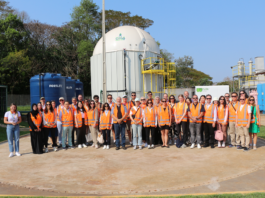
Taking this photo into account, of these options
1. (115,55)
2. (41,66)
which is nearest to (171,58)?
(41,66)

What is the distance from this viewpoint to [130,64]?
14.5 meters

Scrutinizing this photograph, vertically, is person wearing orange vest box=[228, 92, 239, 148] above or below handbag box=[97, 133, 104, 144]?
above

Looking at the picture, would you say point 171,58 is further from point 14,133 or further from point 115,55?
point 14,133

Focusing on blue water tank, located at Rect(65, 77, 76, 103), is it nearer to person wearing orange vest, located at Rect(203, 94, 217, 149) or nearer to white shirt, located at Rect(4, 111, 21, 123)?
white shirt, located at Rect(4, 111, 21, 123)

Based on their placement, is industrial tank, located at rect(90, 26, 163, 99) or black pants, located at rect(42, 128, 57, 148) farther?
industrial tank, located at rect(90, 26, 163, 99)

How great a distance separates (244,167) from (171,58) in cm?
4289

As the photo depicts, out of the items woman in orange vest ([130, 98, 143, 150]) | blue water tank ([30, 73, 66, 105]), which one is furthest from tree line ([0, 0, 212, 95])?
woman in orange vest ([130, 98, 143, 150])

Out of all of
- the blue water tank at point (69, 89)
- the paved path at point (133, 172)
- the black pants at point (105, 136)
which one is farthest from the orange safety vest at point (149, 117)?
the blue water tank at point (69, 89)

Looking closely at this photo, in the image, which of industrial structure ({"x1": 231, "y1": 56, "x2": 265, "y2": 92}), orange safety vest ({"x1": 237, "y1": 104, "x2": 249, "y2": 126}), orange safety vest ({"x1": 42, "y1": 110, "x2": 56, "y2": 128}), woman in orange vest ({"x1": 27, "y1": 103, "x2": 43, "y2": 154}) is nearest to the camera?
orange safety vest ({"x1": 237, "y1": 104, "x2": 249, "y2": 126})

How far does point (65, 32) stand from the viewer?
38.8m

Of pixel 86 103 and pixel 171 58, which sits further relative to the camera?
pixel 171 58

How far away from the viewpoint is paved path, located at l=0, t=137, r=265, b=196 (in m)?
4.84

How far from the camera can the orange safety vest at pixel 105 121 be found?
8.77 metres

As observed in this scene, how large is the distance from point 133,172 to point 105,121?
320cm
